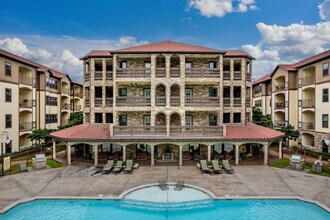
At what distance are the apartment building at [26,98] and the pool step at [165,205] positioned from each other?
22.9 m

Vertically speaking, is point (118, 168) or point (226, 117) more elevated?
point (226, 117)

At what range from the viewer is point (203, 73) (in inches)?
1002

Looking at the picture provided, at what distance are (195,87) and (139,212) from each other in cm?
1752

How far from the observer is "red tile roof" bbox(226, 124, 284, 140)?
74.8ft

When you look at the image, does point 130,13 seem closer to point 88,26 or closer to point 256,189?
point 88,26

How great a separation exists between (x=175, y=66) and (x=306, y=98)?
21.3m

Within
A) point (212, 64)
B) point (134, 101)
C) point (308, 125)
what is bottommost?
point (308, 125)

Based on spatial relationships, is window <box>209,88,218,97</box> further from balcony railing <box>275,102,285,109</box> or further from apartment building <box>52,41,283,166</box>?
balcony railing <box>275,102,285,109</box>

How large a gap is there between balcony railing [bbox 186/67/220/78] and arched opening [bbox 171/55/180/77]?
1.24 meters

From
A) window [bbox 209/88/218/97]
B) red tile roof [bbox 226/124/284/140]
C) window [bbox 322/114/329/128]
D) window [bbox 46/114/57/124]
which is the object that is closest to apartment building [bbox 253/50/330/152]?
window [bbox 322/114/329/128]

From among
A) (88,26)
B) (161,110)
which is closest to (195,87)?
(161,110)

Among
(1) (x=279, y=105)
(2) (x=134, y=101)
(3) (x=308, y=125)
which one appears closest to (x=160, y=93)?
(2) (x=134, y=101)

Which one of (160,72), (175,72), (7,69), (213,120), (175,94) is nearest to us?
(160,72)

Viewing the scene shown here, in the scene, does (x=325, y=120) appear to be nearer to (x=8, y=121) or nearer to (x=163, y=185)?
(x=163, y=185)
